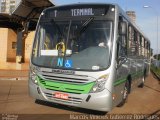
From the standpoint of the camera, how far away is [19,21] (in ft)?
102

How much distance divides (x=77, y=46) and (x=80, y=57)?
0.35m

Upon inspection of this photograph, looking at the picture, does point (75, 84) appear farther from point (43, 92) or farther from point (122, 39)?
point (122, 39)

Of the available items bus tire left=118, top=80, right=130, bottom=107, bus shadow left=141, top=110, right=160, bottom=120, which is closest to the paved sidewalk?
bus tire left=118, top=80, right=130, bottom=107

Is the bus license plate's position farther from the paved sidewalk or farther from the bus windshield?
the paved sidewalk

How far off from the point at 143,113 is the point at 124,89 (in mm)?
989

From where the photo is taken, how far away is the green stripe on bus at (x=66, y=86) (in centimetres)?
782

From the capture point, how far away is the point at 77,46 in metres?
8.24

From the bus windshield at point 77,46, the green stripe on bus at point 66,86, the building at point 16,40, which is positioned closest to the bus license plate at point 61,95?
the green stripe on bus at point 66,86

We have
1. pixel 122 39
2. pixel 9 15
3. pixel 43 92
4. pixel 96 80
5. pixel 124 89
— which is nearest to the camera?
pixel 96 80

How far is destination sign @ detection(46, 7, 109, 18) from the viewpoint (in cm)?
839

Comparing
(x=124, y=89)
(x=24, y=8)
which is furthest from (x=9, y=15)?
(x=124, y=89)

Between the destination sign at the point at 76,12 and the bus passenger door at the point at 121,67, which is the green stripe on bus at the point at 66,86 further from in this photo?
the destination sign at the point at 76,12

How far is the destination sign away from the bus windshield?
217 millimetres

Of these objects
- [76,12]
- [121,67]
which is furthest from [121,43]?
[76,12]
